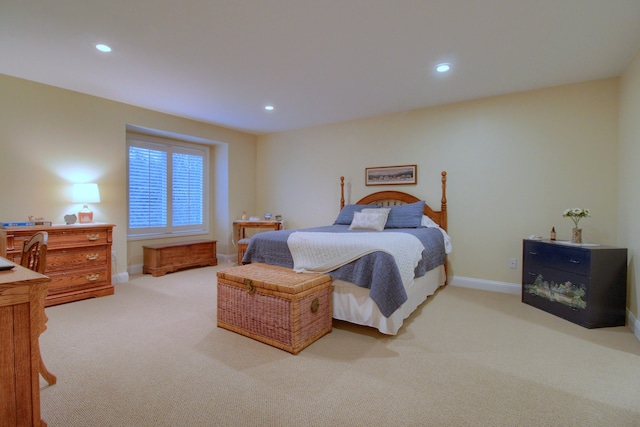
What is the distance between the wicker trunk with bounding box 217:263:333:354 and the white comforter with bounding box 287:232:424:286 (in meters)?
0.12

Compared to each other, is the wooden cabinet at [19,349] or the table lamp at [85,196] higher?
the table lamp at [85,196]

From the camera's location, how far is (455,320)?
2.86 meters

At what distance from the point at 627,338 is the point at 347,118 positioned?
4.04 m

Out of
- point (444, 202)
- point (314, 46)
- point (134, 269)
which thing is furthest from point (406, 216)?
point (134, 269)

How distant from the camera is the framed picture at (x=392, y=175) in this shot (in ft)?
14.5

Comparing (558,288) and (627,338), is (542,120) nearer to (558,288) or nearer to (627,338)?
(558,288)

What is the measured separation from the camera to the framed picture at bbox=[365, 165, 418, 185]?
4.43 metres

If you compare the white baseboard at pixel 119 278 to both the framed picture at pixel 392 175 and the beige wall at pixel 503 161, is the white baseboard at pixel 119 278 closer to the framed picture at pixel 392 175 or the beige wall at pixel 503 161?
the beige wall at pixel 503 161

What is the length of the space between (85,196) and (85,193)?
4 centimetres

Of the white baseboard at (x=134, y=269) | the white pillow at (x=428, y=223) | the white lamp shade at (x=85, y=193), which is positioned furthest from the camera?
the white baseboard at (x=134, y=269)

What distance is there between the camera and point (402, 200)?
4500 mm

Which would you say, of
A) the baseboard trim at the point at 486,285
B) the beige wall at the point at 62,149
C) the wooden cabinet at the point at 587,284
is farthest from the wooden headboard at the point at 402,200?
the beige wall at the point at 62,149

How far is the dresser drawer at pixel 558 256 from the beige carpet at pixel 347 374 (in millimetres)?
514

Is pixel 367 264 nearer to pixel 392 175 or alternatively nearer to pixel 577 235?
pixel 577 235
